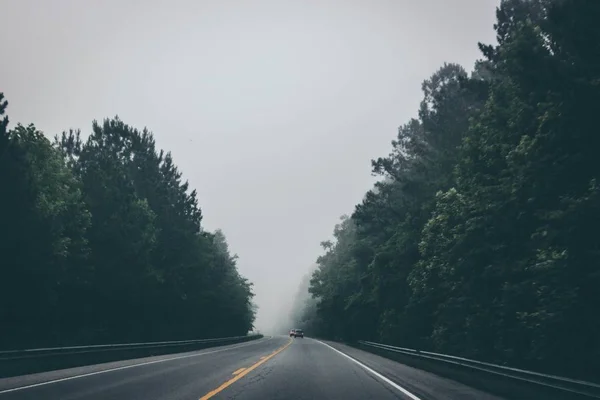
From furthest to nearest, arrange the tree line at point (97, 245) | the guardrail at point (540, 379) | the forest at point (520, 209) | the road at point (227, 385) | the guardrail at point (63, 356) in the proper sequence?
the tree line at point (97, 245) < the guardrail at point (63, 356) < the forest at point (520, 209) < the road at point (227, 385) < the guardrail at point (540, 379)

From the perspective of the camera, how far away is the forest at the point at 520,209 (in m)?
13.2

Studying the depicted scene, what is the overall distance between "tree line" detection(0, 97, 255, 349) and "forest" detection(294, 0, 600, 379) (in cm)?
2091

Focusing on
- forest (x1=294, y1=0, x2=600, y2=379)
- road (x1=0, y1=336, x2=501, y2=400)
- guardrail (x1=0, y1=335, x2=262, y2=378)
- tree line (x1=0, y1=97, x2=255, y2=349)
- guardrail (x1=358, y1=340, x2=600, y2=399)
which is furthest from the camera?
tree line (x1=0, y1=97, x2=255, y2=349)

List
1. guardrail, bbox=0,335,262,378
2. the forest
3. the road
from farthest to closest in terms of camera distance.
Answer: guardrail, bbox=0,335,262,378
the forest
the road

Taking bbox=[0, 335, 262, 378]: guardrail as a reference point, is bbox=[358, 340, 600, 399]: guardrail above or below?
below

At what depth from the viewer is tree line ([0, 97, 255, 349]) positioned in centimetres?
2856

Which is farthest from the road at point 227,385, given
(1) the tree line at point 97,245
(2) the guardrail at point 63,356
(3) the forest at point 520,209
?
(1) the tree line at point 97,245

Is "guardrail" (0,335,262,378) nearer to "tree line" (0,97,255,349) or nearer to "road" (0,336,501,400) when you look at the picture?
"road" (0,336,501,400)

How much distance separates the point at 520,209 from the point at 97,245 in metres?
32.7

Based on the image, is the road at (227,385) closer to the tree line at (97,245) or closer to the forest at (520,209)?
the forest at (520,209)

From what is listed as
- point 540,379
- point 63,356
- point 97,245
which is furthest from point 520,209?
point 97,245

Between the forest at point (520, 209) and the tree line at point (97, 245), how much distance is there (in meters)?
20.9

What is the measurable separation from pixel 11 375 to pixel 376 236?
40825 millimetres

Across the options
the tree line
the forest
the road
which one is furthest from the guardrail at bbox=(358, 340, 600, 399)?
the tree line
